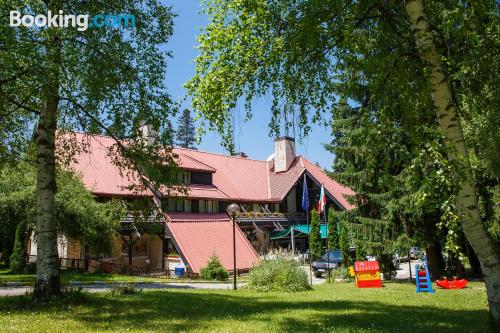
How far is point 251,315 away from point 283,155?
35.2 meters

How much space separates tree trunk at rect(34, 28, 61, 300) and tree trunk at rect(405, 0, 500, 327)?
267 inches

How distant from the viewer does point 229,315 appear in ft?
28.5

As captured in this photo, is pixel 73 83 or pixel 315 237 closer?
pixel 73 83

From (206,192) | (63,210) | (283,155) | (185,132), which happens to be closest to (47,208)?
(63,210)

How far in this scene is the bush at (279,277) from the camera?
1602cm

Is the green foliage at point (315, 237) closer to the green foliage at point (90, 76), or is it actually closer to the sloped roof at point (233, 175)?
the sloped roof at point (233, 175)

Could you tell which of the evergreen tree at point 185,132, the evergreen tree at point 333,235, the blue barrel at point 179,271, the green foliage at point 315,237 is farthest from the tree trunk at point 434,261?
the evergreen tree at point 185,132

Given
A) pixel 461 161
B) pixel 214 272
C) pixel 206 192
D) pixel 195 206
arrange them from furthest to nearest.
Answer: pixel 206 192 < pixel 195 206 < pixel 214 272 < pixel 461 161

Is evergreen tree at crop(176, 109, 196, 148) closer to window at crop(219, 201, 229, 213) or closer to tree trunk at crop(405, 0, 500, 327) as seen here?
window at crop(219, 201, 229, 213)

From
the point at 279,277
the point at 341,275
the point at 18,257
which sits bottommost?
the point at 341,275

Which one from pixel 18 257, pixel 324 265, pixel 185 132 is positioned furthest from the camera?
pixel 185 132

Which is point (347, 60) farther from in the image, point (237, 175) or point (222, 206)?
point (237, 175)

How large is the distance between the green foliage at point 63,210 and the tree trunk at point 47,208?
12627mm

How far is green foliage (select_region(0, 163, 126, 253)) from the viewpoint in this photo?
74.1 feet
